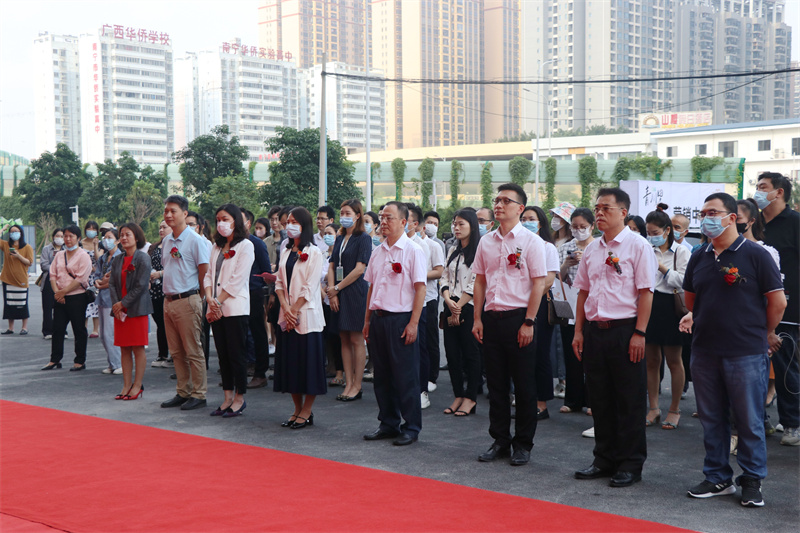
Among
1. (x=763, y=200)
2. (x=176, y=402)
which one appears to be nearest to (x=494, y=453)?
(x=763, y=200)

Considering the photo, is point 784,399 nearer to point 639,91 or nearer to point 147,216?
point 147,216

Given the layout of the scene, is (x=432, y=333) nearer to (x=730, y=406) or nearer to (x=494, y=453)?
(x=494, y=453)

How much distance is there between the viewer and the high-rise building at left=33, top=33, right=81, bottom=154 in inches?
3467

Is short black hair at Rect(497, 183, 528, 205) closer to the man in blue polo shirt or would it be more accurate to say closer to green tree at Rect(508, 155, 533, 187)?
the man in blue polo shirt

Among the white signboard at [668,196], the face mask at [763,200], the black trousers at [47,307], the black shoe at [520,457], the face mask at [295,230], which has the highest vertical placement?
the white signboard at [668,196]

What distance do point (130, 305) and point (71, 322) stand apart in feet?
7.10

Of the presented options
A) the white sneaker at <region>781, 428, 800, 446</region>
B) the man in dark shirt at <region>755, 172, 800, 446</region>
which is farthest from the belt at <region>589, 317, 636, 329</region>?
the white sneaker at <region>781, 428, 800, 446</region>

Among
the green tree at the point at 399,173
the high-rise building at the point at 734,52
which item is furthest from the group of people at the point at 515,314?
the high-rise building at the point at 734,52

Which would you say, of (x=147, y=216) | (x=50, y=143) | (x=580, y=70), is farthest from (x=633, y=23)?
(x=50, y=143)

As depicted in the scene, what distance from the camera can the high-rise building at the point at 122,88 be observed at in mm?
87750

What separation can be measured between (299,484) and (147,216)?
38084 millimetres

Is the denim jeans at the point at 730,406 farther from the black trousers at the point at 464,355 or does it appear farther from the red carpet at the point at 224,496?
the black trousers at the point at 464,355

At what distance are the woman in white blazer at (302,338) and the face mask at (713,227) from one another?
2.89 metres

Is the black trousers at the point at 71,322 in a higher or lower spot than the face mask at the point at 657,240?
lower
